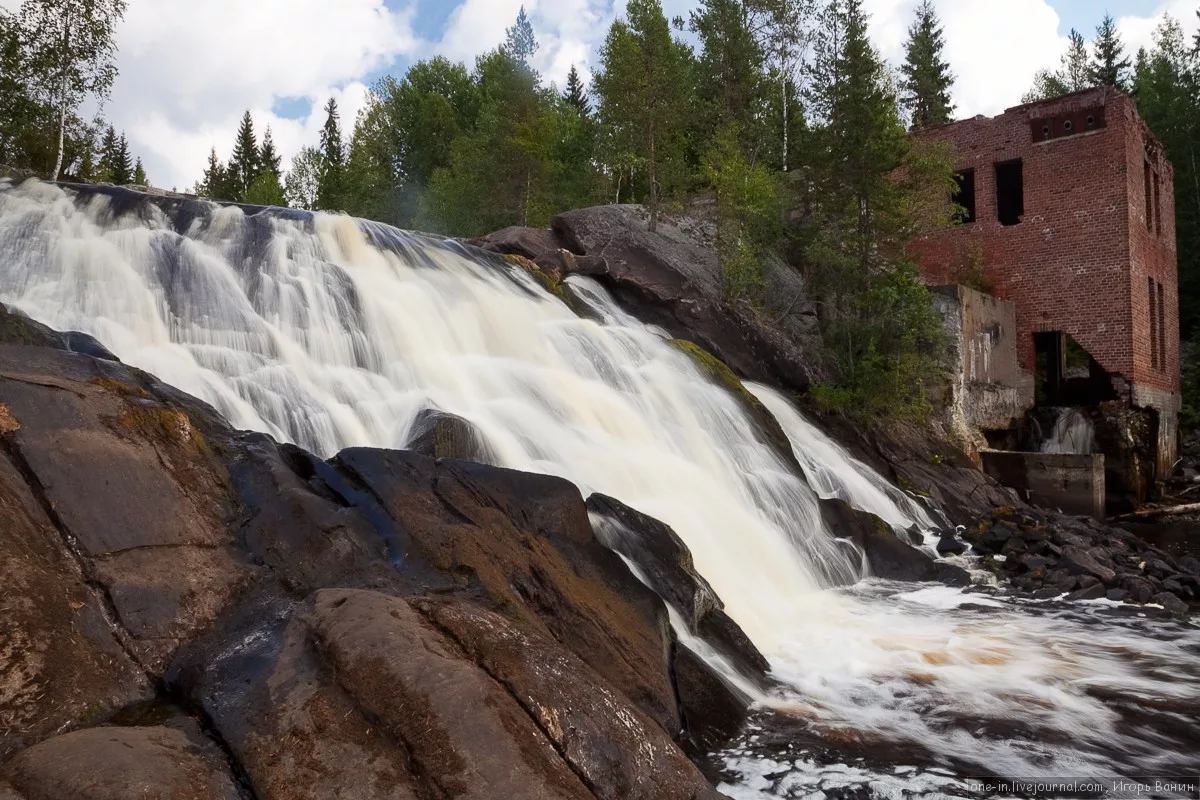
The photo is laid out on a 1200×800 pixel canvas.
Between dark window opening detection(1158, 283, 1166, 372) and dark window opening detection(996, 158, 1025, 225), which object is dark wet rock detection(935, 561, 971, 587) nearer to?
dark window opening detection(1158, 283, 1166, 372)

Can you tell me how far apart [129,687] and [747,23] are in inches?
1202

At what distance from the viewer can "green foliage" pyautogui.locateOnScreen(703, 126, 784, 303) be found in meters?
17.8

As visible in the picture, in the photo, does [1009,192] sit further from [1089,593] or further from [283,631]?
[283,631]

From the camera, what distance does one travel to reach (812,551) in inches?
386

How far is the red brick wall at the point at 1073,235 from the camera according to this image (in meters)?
19.9

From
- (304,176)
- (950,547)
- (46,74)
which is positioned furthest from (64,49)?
(304,176)

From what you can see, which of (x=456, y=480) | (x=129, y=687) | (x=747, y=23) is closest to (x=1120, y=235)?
(x=747, y=23)

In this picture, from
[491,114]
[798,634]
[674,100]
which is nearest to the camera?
[798,634]

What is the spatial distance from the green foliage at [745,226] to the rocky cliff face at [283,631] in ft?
43.0

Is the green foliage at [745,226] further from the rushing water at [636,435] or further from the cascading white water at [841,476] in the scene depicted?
the rushing water at [636,435]

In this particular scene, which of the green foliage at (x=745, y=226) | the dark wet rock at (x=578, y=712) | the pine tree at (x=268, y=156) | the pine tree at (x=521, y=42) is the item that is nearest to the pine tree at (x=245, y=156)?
the pine tree at (x=268, y=156)

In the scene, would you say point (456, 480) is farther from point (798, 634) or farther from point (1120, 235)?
point (1120, 235)

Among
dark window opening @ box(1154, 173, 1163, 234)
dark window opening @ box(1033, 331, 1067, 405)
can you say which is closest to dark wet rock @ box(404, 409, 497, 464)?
dark window opening @ box(1033, 331, 1067, 405)

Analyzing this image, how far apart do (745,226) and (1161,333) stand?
531 inches
